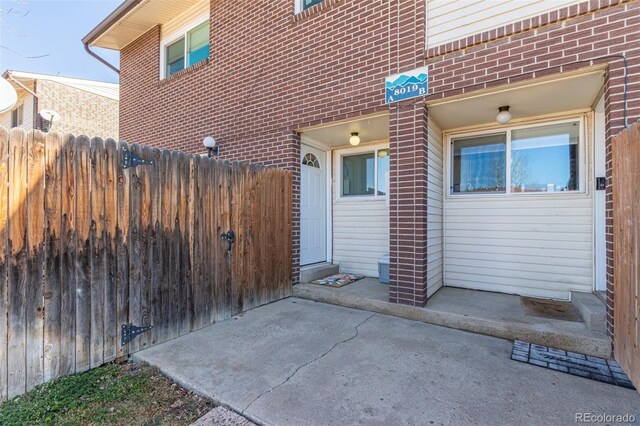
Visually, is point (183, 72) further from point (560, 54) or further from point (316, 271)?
point (560, 54)

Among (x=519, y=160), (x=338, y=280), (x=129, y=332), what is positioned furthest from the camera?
(x=338, y=280)

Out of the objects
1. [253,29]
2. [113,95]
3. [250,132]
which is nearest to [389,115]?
[250,132]

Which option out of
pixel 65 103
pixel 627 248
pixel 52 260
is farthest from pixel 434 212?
pixel 65 103

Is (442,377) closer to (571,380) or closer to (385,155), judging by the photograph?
(571,380)

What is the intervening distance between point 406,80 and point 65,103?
46.0ft

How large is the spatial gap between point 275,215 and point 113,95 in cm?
1366

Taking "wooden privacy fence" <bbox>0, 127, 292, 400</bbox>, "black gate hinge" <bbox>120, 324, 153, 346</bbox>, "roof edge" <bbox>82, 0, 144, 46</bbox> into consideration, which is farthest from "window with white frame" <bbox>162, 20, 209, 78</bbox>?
"black gate hinge" <bbox>120, 324, 153, 346</bbox>

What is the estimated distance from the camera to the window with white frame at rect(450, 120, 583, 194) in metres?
4.37

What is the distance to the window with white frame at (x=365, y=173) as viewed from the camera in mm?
5906

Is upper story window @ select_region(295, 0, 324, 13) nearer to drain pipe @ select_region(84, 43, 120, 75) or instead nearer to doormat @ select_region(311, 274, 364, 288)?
doormat @ select_region(311, 274, 364, 288)

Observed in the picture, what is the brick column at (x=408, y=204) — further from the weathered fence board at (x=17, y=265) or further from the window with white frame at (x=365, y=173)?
the weathered fence board at (x=17, y=265)

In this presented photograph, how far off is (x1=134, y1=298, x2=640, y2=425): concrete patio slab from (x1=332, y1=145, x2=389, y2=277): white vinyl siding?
85.1 inches

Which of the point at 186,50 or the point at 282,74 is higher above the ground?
the point at 186,50

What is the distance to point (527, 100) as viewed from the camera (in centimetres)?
395
